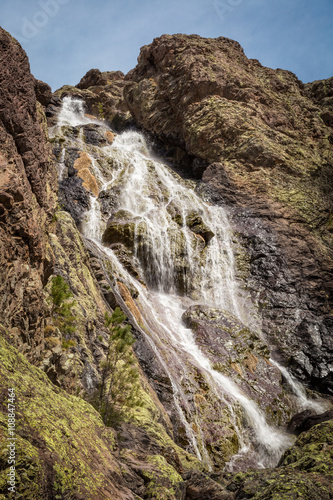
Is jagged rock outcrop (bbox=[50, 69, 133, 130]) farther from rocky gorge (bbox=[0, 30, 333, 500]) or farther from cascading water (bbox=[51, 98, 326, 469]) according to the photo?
cascading water (bbox=[51, 98, 326, 469])

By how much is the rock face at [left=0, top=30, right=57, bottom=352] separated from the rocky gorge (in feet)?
0.14

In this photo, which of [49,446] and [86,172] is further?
[86,172]

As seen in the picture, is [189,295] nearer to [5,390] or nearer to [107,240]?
[107,240]

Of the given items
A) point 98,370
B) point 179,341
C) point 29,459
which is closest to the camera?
point 29,459

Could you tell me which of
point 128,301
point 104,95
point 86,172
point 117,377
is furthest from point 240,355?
point 104,95

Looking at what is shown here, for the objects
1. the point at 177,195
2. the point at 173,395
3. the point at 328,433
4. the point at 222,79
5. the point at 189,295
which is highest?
the point at 222,79

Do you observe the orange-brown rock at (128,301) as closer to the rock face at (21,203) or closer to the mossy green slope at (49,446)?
the rock face at (21,203)

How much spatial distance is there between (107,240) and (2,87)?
17506 millimetres

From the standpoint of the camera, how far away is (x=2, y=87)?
7.56 metres

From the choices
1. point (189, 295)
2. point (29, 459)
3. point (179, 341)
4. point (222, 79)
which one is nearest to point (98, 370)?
point (29, 459)

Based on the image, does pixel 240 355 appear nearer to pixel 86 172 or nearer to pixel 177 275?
pixel 177 275

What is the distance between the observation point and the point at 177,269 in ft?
81.8

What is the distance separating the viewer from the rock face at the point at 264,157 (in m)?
25.4

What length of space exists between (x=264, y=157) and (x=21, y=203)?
111 feet
